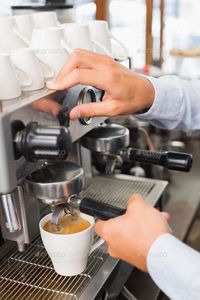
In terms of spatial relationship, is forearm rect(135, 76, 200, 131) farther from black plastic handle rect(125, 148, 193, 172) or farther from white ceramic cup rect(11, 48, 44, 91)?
white ceramic cup rect(11, 48, 44, 91)

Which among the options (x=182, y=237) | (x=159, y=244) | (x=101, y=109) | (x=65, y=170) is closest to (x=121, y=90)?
(x=101, y=109)

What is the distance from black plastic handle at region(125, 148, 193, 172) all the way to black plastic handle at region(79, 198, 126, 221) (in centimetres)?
19

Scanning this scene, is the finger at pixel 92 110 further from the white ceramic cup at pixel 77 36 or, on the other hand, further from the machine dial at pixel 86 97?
the white ceramic cup at pixel 77 36

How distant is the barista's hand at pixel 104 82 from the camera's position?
22.6 inches

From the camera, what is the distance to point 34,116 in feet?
1.65

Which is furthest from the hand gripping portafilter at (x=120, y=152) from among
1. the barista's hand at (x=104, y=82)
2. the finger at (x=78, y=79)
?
the finger at (x=78, y=79)

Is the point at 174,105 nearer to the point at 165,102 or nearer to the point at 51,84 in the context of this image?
the point at 165,102

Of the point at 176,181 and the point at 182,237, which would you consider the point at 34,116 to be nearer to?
the point at 182,237

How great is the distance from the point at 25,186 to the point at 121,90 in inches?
8.6

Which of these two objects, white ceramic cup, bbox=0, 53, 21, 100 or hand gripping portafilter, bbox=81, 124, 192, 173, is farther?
hand gripping portafilter, bbox=81, 124, 192, 173

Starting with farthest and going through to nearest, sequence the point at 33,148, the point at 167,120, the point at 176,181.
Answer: the point at 176,181 → the point at 167,120 → the point at 33,148

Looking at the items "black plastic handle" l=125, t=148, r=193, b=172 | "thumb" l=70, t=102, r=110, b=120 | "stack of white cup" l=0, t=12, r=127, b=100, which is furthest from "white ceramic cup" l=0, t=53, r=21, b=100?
"black plastic handle" l=125, t=148, r=193, b=172

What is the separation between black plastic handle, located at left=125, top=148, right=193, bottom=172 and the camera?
28.4 inches

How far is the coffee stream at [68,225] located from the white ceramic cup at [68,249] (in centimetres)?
1
